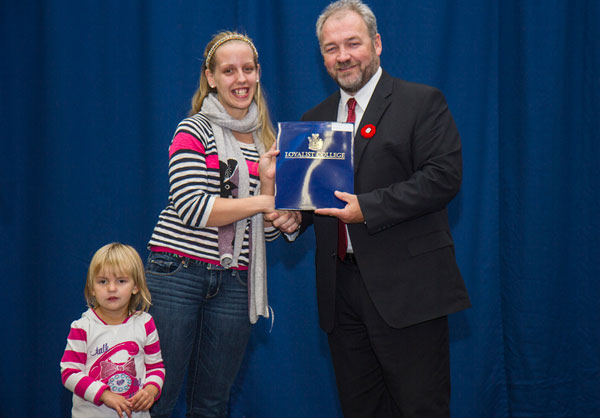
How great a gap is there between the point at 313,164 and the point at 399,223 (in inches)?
15.4

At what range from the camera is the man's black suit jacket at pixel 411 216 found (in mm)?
2041

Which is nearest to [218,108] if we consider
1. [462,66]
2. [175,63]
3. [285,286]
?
[175,63]

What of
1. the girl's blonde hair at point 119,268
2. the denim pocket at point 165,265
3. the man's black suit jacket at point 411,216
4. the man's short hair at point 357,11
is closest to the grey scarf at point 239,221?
the denim pocket at point 165,265

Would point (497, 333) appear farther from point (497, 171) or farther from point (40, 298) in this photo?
point (40, 298)

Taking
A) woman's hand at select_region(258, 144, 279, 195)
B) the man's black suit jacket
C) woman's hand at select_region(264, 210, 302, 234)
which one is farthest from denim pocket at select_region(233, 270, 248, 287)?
the man's black suit jacket

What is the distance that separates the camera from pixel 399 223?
2.07 m

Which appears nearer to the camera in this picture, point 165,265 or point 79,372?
point 79,372

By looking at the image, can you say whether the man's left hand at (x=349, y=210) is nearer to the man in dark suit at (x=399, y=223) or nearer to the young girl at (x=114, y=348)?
the man in dark suit at (x=399, y=223)

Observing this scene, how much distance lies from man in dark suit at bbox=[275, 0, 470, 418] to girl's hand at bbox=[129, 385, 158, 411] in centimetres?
83

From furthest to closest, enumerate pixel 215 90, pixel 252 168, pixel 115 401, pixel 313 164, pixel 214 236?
pixel 215 90 → pixel 252 168 → pixel 214 236 → pixel 313 164 → pixel 115 401

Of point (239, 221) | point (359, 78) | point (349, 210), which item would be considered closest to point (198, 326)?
point (239, 221)

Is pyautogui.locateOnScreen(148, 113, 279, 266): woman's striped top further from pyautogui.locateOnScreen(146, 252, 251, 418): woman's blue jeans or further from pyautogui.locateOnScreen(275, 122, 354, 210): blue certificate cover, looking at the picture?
pyautogui.locateOnScreen(275, 122, 354, 210): blue certificate cover

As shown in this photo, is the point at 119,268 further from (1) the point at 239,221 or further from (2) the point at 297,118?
(2) the point at 297,118

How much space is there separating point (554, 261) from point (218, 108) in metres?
2.38
